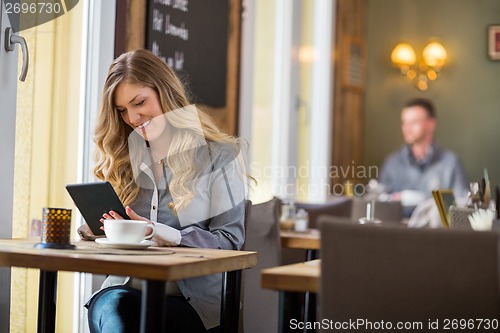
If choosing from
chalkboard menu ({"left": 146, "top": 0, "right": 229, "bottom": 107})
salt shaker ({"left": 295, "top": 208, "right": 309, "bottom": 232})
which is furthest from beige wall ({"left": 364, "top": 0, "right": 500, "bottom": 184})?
salt shaker ({"left": 295, "top": 208, "right": 309, "bottom": 232})

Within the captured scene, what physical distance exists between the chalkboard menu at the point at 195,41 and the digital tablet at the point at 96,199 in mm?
1682

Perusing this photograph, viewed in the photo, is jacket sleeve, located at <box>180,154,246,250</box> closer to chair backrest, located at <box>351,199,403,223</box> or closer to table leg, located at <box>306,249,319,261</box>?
table leg, located at <box>306,249,319,261</box>

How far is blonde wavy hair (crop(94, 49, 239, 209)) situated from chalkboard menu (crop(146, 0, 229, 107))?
1281 millimetres

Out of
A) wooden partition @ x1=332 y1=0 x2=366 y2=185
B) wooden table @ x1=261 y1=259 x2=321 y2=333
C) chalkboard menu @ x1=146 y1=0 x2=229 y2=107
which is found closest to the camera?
wooden table @ x1=261 y1=259 x2=321 y2=333

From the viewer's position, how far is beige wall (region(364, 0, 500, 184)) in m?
8.53

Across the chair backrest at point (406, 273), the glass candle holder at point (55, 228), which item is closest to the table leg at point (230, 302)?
the glass candle holder at point (55, 228)

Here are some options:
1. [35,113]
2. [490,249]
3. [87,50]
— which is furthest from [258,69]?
[490,249]

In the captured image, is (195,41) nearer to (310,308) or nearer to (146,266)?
(310,308)

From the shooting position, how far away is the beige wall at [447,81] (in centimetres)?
853

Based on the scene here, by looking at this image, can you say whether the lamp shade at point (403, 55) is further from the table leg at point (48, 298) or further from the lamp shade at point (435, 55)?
the table leg at point (48, 298)

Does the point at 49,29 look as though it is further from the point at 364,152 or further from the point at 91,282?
the point at 364,152

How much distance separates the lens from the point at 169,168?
103 inches

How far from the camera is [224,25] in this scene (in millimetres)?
4812

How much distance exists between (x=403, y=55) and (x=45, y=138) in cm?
606
